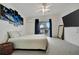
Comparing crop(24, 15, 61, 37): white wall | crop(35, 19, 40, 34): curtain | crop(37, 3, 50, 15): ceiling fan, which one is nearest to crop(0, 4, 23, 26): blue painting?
crop(24, 15, 61, 37): white wall

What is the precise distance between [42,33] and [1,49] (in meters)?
0.77

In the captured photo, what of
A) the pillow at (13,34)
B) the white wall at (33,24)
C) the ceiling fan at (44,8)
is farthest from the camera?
the white wall at (33,24)

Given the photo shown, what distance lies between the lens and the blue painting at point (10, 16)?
1531 mm

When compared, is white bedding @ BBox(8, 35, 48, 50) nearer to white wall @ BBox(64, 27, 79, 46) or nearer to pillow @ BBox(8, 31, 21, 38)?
pillow @ BBox(8, 31, 21, 38)

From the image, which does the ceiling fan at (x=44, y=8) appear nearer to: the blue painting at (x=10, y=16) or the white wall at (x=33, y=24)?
the white wall at (x=33, y=24)

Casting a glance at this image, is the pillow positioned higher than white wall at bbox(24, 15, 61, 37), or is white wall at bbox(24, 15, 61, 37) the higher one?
white wall at bbox(24, 15, 61, 37)

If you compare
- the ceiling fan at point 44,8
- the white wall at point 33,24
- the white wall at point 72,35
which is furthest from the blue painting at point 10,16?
the white wall at point 72,35

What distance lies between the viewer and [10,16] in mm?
1737

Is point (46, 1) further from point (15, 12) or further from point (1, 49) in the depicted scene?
point (1, 49)

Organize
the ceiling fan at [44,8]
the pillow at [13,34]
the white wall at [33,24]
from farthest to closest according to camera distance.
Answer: the white wall at [33,24], the pillow at [13,34], the ceiling fan at [44,8]

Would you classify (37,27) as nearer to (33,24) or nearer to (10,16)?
(33,24)

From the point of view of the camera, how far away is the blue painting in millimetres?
1531

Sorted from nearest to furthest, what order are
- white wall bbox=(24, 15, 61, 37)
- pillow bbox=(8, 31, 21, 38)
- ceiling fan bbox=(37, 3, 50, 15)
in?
ceiling fan bbox=(37, 3, 50, 15)
pillow bbox=(8, 31, 21, 38)
white wall bbox=(24, 15, 61, 37)
